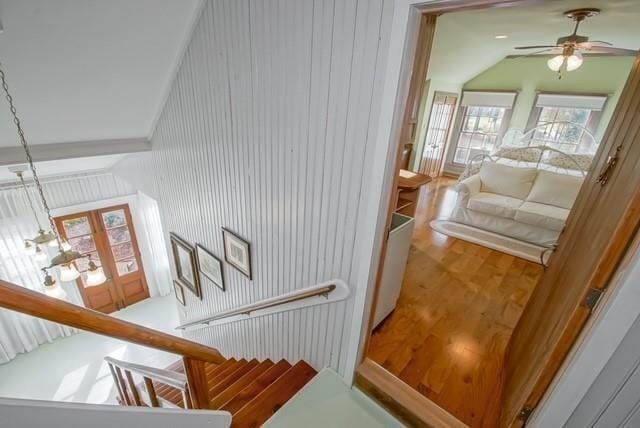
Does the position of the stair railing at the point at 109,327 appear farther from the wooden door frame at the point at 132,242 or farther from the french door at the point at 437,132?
the french door at the point at 437,132

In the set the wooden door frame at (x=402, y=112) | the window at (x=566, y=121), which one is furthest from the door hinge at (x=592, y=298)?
the window at (x=566, y=121)

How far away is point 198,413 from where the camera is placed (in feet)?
3.88

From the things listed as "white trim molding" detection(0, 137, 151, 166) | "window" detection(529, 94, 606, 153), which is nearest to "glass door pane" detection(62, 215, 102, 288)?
"white trim molding" detection(0, 137, 151, 166)

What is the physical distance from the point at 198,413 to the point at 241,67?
1840 mm

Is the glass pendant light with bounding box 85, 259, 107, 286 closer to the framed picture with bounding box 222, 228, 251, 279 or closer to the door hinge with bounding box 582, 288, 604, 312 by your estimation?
the framed picture with bounding box 222, 228, 251, 279

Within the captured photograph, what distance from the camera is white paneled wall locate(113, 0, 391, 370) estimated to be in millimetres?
1270

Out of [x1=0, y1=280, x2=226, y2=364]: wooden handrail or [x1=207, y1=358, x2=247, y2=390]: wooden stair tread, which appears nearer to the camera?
[x1=0, y1=280, x2=226, y2=364]: wooden handrail

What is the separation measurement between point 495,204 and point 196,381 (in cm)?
382

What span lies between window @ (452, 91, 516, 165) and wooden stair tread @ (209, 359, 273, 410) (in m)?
6.93

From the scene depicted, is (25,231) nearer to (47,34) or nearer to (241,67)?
(47,34)

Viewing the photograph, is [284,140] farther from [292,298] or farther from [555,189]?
[555,189]

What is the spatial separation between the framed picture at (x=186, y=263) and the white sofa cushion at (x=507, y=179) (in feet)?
13.5

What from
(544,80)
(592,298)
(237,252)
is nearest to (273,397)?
(237,252)

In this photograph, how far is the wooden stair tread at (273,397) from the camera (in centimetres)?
157
